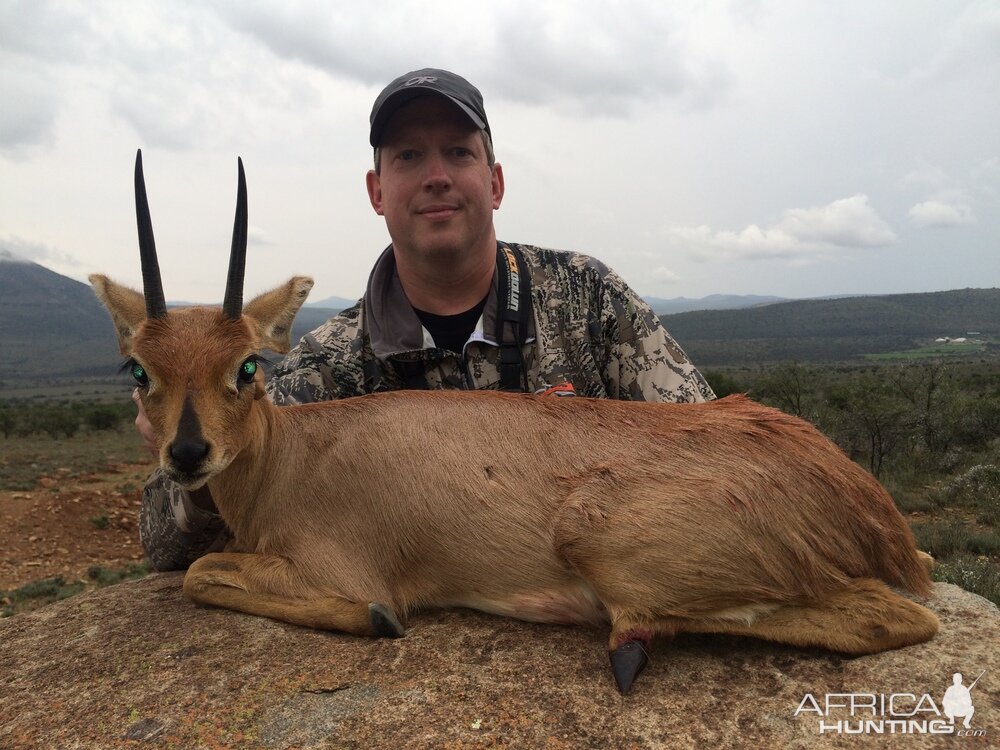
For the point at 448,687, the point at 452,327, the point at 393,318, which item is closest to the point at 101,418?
the point at 393,318

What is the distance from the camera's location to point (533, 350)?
7.29 meters

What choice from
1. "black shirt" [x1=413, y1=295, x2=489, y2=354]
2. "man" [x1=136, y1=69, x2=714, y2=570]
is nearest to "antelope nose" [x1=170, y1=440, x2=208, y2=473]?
"man" [x1=136, y1=69, x2=714, y2=570]

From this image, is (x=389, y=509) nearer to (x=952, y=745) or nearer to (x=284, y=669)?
(x=284, y=669)

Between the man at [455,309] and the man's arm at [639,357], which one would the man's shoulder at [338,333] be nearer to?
the man at [455,309]

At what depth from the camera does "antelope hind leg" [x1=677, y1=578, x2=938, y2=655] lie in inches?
151

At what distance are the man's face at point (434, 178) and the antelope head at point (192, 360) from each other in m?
2.42

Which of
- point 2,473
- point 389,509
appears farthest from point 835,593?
point 2,473

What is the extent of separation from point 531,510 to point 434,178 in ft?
12.4

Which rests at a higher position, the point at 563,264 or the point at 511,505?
the point at 563,264

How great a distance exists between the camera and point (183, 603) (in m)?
5.07

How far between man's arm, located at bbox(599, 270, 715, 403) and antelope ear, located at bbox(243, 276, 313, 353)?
3.69 m

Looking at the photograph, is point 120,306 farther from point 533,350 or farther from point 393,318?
point 533,350

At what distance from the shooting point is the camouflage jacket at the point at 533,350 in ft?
23.2

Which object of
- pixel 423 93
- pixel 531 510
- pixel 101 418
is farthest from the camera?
pixel 101 418
